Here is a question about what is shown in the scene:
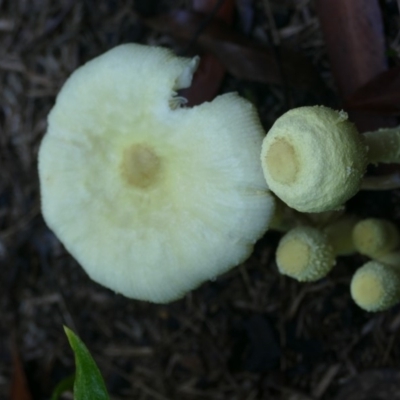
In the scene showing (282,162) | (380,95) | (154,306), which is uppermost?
(282,162)

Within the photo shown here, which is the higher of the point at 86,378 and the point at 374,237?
the point at 374,237

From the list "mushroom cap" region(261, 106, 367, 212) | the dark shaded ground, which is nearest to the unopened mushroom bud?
the dark shaded ground

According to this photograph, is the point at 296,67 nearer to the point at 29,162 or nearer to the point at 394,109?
the point at 394,109

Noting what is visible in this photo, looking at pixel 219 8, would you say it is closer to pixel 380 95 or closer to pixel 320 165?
pixel 380 95

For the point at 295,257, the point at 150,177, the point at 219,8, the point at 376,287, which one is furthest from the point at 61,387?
the point at 219,8

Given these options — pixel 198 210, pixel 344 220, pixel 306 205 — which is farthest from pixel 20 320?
pixel 306 205

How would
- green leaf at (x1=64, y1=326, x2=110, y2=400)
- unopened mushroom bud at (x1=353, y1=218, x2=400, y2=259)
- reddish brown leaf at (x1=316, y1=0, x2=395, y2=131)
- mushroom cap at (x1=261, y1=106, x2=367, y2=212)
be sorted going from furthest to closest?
reddish brown leaf at (x1=316, y1=0, x2=395, y2=131) < unopened mushroom bud at (x1=353, y1=218, x2=400, y2=259) < green leaf at (x1=64, y1=326, x2=110, y2=400) < mushroom cap at (x1=261, y1=106, x2=367, y2=212)

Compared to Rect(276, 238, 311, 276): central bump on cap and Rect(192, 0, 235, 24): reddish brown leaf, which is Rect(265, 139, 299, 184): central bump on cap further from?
Rect(192, 0, 235, 24): reddish brown leaf
